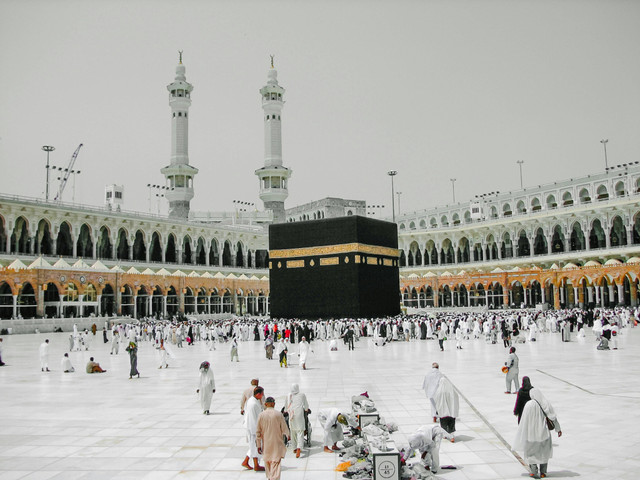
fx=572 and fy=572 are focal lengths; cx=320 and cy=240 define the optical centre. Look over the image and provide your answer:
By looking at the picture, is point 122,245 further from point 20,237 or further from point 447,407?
point 447,407

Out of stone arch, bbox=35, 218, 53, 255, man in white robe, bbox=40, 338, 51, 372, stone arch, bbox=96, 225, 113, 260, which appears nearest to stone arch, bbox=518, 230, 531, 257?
stone arch, bbox=96, 225, 113, 260

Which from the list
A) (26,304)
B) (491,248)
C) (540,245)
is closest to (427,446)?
(26,304)

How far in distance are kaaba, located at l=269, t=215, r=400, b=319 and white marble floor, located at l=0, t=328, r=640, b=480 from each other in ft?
36.9

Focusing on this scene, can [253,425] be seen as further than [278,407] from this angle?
No

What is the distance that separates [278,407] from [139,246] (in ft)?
112

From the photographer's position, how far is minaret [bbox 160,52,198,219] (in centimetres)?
4753

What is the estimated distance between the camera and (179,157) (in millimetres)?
47531

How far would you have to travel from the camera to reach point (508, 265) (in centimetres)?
4178

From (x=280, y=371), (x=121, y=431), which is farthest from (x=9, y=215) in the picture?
(x=121, y=431)

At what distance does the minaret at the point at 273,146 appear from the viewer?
51.1 meters

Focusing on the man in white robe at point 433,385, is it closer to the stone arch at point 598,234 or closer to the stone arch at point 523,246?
the stone arch at point 598,234

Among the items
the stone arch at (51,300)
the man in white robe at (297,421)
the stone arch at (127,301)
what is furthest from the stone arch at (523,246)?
the man in white robe at (297,421)

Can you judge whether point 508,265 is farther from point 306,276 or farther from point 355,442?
point 355,442

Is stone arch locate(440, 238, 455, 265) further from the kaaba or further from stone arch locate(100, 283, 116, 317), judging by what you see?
stone arch locate(100, 283, 116, 317)
